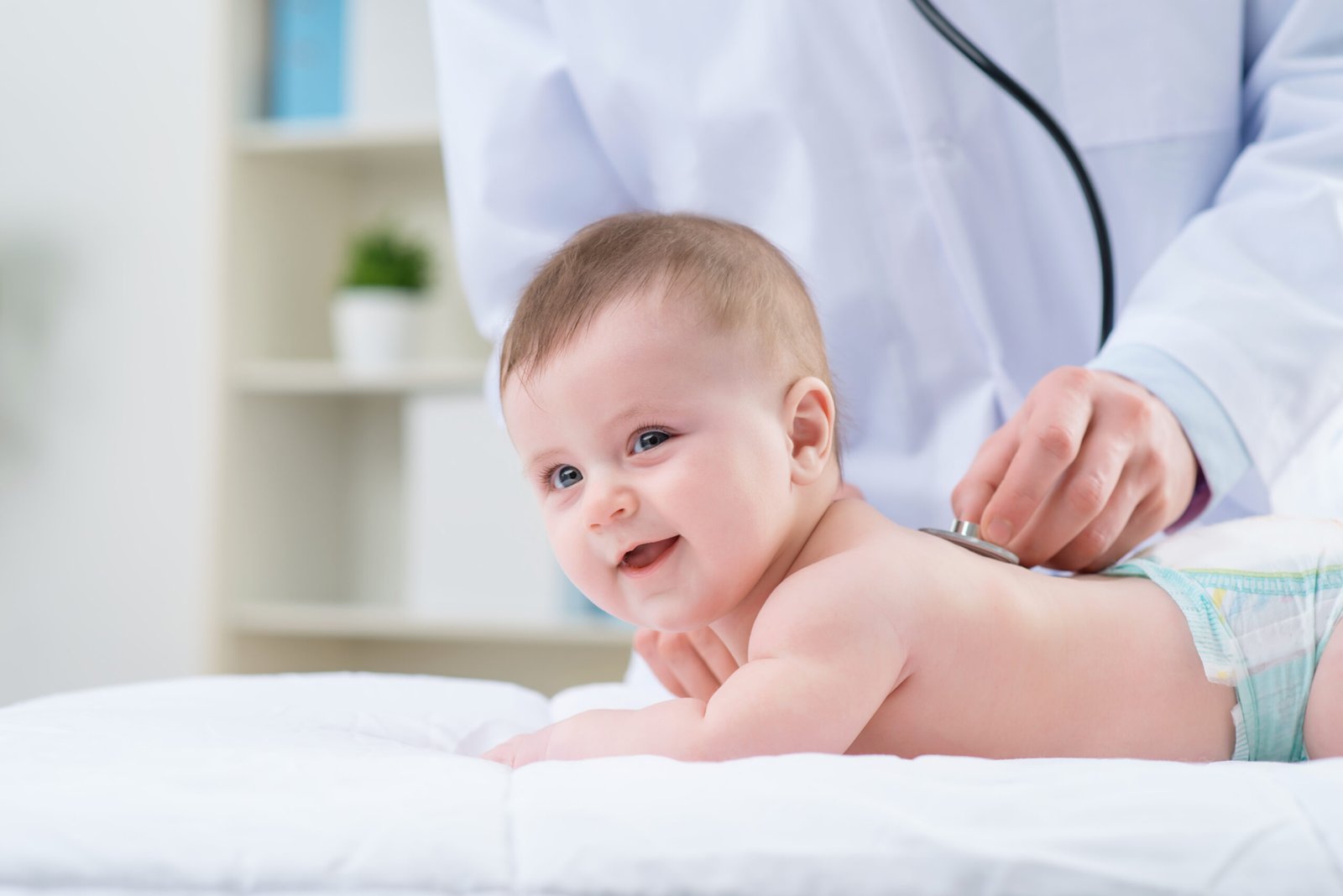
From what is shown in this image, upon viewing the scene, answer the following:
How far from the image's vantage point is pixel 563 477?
0.67 metres

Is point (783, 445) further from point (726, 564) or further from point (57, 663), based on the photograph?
point (57, 663)

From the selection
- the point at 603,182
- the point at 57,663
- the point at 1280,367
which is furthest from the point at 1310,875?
the point at 57,663

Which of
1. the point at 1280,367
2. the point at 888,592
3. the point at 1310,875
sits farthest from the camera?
the point at 1280,367

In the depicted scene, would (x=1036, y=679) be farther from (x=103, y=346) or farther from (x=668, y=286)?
(x=103, y=346)

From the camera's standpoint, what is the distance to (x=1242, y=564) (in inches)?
25.3

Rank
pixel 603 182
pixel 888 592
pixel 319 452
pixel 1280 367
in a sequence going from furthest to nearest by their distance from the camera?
pixel 319 452
pixel 603 182
pixel 1280 367
pixel 888 592

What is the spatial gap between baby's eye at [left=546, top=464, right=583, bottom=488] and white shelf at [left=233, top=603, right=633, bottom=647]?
4.29ft

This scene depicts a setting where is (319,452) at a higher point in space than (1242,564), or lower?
lower

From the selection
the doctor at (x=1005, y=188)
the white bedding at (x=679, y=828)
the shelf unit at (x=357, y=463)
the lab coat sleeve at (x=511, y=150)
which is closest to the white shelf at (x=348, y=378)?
the shelf unit at (x=357, y=463)

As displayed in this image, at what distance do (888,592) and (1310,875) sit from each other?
0.23m

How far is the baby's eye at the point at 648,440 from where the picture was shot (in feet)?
2.05

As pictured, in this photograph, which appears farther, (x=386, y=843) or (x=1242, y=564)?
(x=1242, y=564)

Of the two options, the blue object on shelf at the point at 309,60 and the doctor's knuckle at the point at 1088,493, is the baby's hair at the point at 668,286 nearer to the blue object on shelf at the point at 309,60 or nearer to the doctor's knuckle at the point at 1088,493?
the doctor's knuckle at the point at 1088,493

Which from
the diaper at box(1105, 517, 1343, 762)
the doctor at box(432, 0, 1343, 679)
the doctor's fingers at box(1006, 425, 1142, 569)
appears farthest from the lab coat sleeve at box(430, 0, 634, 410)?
the diaper at box(1105, 517, 1343, 762)
